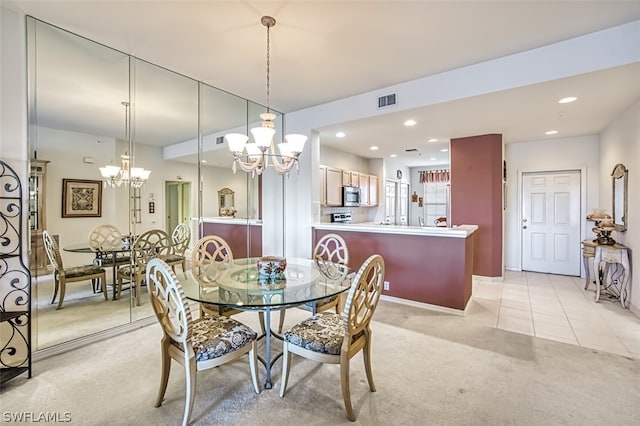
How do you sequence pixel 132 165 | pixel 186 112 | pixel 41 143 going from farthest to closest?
pixel 186 112 < pixel 132 165 < pixel 41 143

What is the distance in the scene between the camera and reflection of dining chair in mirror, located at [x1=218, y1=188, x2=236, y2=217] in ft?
13.2

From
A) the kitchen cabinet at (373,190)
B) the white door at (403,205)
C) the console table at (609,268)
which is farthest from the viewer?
the white door at (403,205)

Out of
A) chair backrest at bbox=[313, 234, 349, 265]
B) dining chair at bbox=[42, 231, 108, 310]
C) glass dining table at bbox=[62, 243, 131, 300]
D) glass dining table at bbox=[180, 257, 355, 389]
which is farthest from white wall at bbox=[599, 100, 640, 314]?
dining chair at bbox=[42, 231, 108, 310]

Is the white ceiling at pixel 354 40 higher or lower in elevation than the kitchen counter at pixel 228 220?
higher

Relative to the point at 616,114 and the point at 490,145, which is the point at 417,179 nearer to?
the point at 490,145

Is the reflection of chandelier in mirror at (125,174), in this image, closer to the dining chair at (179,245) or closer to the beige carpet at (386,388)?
the dining chair at (179,245)

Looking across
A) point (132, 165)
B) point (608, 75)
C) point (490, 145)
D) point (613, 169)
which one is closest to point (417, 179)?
point (490, 145)

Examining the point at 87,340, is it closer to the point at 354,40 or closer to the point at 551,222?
the point at 354,40

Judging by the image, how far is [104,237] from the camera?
2.95m

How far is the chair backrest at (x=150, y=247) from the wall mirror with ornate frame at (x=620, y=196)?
5.71 metres

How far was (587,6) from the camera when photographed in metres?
2.14

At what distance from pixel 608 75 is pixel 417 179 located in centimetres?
690

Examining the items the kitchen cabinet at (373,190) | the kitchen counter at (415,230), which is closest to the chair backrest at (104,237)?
the kitchen counter at (415,230)

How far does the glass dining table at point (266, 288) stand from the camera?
1.90 meters
